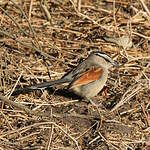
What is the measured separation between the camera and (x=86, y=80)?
6.46 metres

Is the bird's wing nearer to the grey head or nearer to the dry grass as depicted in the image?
the grey head

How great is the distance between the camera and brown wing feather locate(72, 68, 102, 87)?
21.1 ft

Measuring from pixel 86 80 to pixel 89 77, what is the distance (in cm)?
6

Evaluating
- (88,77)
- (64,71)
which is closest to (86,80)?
(88,77)

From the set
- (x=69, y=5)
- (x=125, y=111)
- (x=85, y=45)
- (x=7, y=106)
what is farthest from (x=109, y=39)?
(x=7, y=106)

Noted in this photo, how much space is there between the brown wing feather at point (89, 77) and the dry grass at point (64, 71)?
307 mm

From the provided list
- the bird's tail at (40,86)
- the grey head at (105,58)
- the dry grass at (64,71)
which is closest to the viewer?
the dry grass at (64,71)

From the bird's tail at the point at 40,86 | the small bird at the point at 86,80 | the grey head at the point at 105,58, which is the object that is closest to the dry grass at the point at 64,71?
the bird's tail at the point at 40,86

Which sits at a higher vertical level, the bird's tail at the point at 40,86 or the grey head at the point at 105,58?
the grey head at the point at 105,58

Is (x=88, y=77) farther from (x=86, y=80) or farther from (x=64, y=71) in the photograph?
(x=64, y=71)

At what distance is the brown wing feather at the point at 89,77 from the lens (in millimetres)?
6421

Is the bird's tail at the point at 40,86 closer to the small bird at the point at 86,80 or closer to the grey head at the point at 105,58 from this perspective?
the small bird at the point at 86,80

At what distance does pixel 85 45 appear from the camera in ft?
25.4

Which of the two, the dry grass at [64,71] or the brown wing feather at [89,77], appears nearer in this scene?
the dry grass at [64,71]
